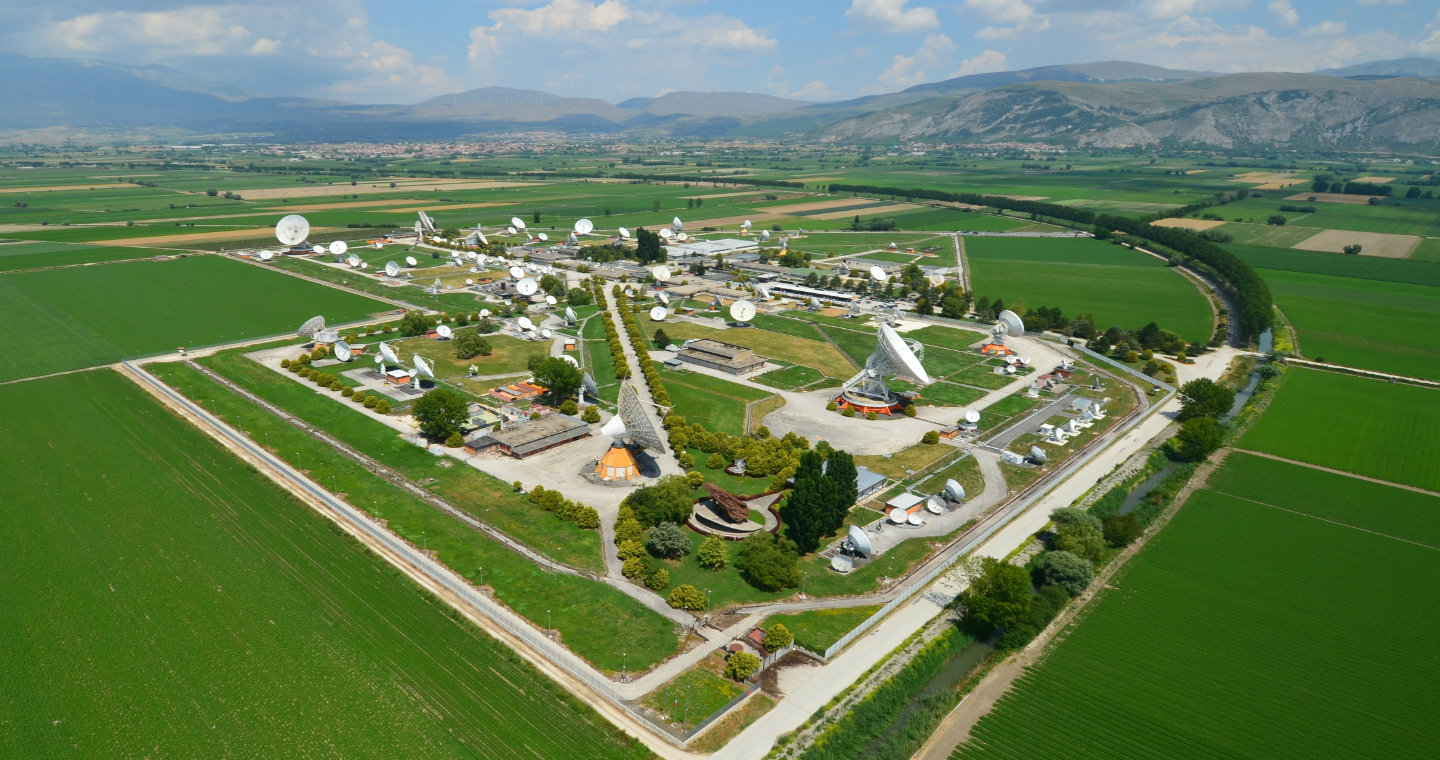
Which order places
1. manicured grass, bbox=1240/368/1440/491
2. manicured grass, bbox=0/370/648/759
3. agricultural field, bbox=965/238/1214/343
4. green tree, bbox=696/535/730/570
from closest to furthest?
manicured grass, bbox=0/370/648/759 < green tree, bbox=696/535/730/570 < manicured grass, bbox=1240/368/1440/491 < agricultural field, bbox=965/238/1214/343

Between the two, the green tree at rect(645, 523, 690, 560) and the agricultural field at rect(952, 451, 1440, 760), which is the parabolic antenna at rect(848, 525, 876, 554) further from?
the agricultural field at rect(952, 451, 1440, 760)

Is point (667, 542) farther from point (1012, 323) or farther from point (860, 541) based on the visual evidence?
point (1012, 323)

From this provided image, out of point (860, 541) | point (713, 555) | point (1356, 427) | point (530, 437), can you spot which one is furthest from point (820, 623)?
point (1356, 427)

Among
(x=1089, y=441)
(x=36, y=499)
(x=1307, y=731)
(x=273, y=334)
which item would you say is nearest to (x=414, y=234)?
(x=273, y=334)

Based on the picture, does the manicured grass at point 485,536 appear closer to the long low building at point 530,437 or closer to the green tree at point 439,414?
the green tree at point 439,414

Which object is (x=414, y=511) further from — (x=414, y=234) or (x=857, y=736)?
(x=414, y=234)

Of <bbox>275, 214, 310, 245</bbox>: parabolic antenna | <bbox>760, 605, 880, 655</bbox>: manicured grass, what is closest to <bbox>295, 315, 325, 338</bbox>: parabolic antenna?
<bbox>275, 214, 310, 245</bbox>: parabolic antenna
